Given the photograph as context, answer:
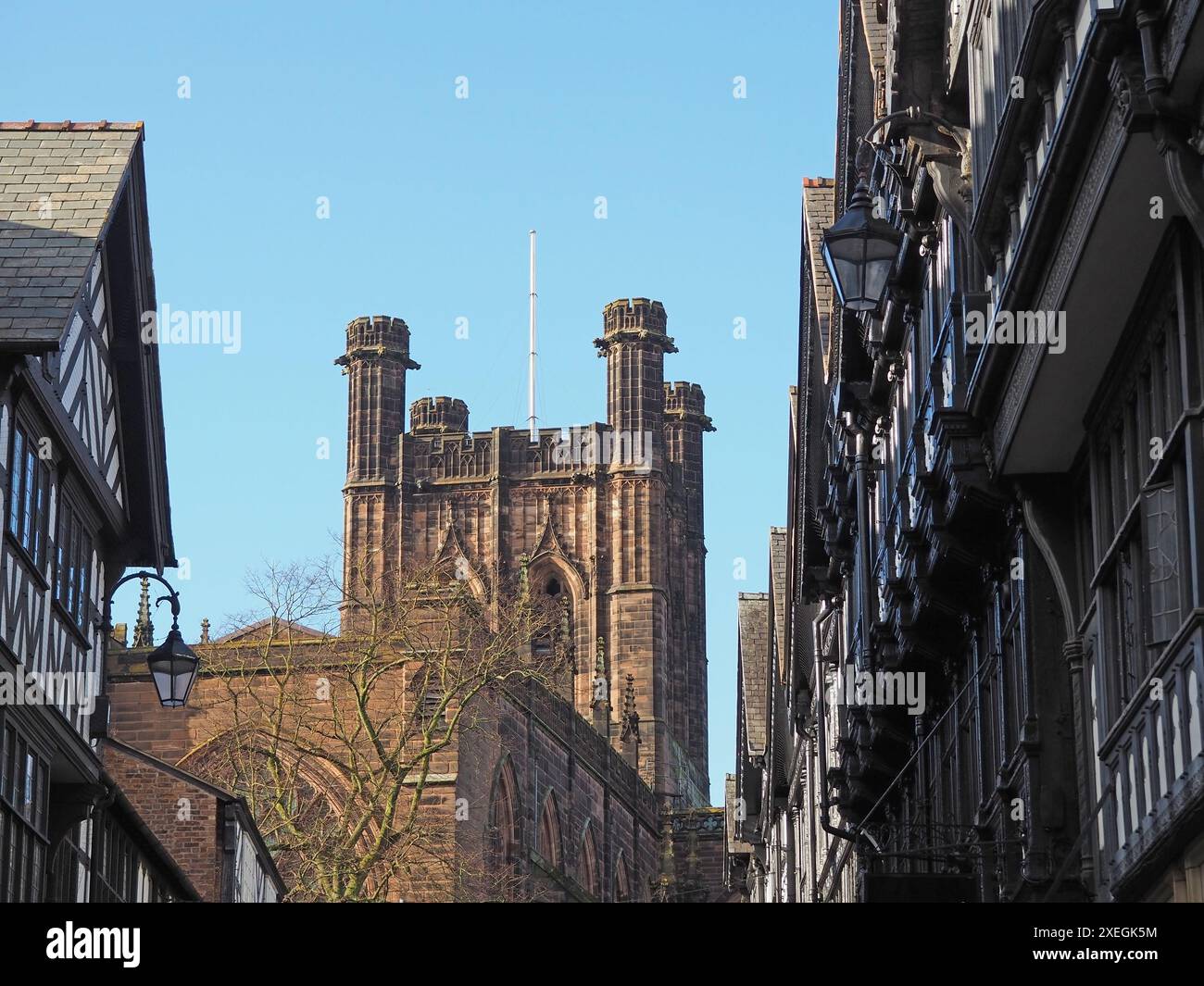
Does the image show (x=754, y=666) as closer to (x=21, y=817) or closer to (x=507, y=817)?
(x=507, y=817)

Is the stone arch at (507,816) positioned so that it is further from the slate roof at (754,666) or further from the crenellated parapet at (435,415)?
the crenellated parapet at (435,415)

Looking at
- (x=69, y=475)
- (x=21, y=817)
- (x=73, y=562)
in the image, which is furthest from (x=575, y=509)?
(x=21, y=817)

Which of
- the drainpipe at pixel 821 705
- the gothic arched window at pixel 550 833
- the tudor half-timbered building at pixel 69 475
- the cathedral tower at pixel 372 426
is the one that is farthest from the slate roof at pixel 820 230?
the cathedral tower at pixel 372 426

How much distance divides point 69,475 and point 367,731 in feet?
86.4

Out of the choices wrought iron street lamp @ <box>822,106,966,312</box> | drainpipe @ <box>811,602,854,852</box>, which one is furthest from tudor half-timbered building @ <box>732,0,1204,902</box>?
drainpipe @ <box>811,602,854,852</box>

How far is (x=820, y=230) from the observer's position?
97.4 feet

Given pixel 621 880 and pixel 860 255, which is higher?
pixel 621 880

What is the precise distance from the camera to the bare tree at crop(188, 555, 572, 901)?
150 ft

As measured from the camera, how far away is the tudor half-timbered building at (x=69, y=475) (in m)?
21.1

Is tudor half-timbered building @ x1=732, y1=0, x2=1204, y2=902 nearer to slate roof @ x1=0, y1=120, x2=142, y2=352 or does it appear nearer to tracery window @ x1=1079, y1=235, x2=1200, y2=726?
tracery window @ x1=1079, y1=235, x2=1200, y2=726

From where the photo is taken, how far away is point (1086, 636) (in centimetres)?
1535

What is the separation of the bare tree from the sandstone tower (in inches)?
1564
